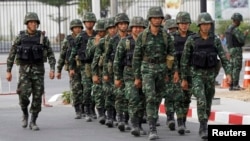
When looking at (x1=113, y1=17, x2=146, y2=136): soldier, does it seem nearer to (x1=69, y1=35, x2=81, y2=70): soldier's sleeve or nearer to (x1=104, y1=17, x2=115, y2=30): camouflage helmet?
(x1=104, y1=17, x2=115, y2=30): camouflage helmet

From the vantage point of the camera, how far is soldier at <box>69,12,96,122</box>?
16562mm

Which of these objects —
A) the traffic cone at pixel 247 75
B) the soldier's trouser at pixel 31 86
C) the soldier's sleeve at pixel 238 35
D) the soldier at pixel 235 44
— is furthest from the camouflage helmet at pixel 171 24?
the traffic cone at pixel 247 75

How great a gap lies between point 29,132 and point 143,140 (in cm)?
237

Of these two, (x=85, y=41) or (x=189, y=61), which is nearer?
(x=189, y=61)

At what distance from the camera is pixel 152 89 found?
13445 mm

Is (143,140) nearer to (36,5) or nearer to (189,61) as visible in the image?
(189,61)

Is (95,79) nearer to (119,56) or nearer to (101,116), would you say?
(101,116)

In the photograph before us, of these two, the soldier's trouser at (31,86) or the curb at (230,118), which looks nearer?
the soldier's trouser at (31,86)

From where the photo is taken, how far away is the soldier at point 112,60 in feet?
48.3

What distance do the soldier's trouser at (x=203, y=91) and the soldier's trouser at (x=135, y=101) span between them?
0.92 meters

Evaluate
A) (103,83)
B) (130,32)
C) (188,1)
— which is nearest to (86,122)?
(103,83)

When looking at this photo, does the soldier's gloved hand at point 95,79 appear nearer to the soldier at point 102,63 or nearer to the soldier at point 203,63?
the soldier at point 102,63

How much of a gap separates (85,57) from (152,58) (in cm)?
314

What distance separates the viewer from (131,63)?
46.3 ft
